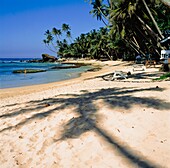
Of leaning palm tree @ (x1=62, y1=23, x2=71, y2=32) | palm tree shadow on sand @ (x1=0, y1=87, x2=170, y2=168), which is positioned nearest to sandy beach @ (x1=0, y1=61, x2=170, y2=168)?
palm tree shadow on sand @ (x1=0, y1=87, x2=170, y2=168)

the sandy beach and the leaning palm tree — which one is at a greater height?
the leaning palm tree

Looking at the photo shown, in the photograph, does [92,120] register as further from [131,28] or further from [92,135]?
[131,28]

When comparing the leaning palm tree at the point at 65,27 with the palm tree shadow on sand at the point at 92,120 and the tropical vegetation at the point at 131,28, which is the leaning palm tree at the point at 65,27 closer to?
the tropical vegetation at the point at 131,28

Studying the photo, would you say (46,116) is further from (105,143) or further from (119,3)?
(119,3)

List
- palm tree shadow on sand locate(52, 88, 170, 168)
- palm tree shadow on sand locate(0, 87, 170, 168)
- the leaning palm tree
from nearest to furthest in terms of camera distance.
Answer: palm tree shadow on sand locate(52, 88, 170, 168) < palm tree shadow on sand locate(0, 87, 170, 168) < the leaning palm tree

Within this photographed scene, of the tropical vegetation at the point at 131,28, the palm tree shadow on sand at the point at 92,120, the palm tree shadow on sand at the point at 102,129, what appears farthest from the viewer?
the tropical vegetation at the point at 131,28

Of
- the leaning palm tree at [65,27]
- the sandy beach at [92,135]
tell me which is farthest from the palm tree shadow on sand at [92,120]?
the leaning palm tree at [65,27]

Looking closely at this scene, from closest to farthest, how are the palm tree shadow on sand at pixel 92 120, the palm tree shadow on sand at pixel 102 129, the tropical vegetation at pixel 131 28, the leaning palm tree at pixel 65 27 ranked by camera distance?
the palm tree shadow on sand at pixel 102 129
the palm tree shadow on sand at pixel 92 120
the tropical vegetation at pixel 131 28
the leaning palm tree at pixel 65 27

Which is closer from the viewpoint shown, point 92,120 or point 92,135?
point 92,135

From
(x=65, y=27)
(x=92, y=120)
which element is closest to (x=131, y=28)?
(x=92, y=120)

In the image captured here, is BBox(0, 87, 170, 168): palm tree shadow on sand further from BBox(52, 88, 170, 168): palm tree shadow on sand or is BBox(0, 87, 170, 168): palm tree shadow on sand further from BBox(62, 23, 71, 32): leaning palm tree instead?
BBox(62, 23, 71, 32): leaning palm tree

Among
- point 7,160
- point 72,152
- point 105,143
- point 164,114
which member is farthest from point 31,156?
point 164,114

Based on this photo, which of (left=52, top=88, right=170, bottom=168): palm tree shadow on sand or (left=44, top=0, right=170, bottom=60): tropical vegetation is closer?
(left=52, top=88, right=170, bottom=168): palm tree shadow on sand


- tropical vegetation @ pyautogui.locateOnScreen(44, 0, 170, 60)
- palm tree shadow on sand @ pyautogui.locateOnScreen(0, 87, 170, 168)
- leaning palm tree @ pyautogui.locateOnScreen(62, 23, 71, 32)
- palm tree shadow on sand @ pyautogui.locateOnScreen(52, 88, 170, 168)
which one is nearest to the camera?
palm tree shadow on sand @ pyautogui.locateOnScreen(52, 88, 170, 168)
